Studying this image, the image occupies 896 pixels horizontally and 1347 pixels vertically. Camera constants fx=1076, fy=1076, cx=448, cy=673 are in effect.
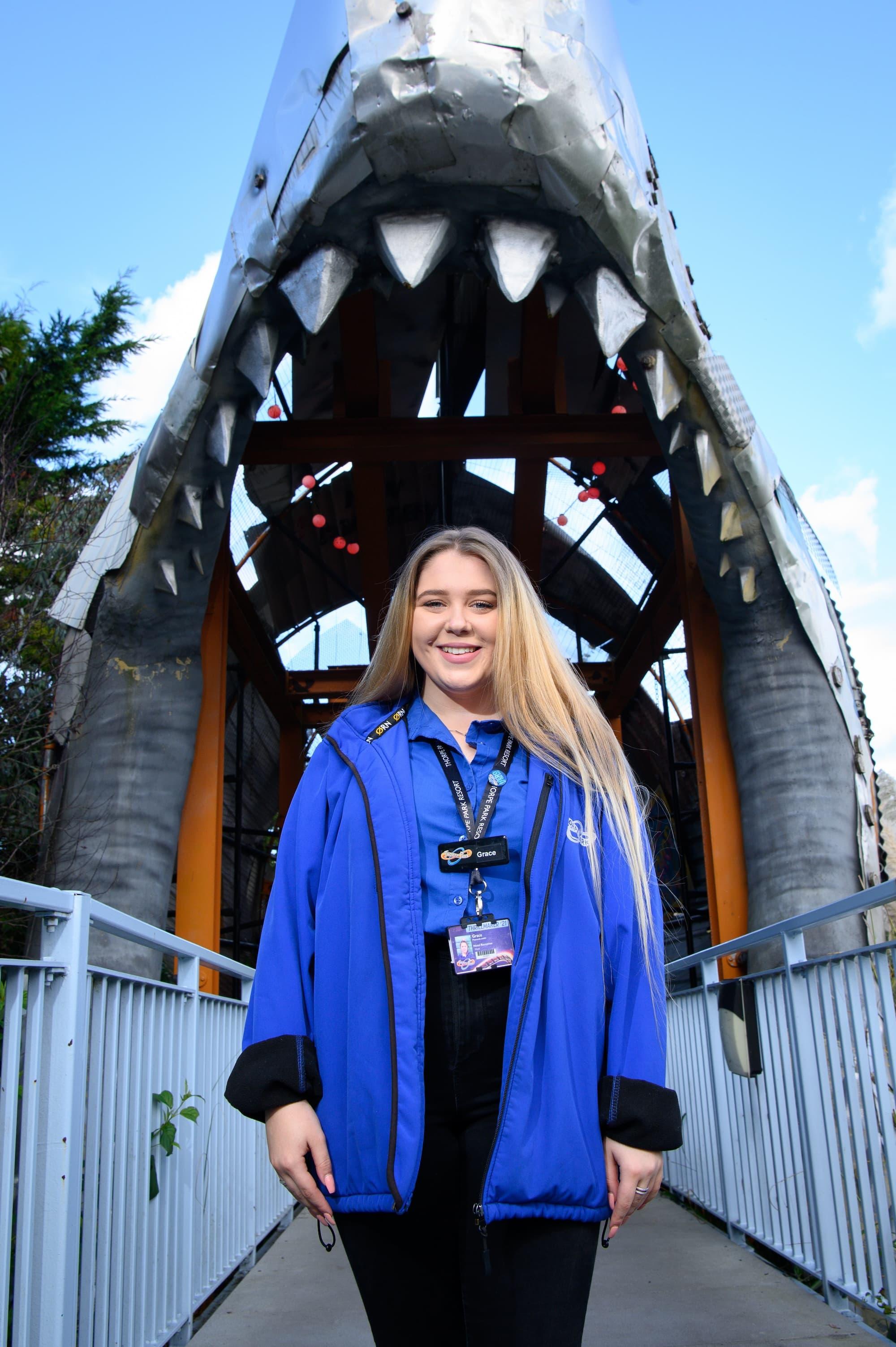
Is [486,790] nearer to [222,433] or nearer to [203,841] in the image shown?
[222,433]

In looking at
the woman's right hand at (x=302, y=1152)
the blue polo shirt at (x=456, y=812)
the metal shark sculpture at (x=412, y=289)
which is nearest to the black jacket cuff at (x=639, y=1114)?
the blue polo shirt at (x=456, y=812)

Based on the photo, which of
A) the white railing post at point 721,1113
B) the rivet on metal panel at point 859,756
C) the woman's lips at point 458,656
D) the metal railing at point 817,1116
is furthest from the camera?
the rivet on metal panel at point 859,756

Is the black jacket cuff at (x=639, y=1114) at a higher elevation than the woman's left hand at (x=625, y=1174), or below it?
higher

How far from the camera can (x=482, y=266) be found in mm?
3469

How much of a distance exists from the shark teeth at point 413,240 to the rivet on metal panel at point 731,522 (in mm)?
1552

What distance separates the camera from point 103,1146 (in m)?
2.16

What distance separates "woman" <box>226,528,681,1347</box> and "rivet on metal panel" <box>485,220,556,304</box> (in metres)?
1.89

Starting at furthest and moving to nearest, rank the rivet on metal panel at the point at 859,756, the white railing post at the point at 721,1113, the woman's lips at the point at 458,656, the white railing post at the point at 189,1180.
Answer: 1. the rivet on metal panel at the point at 859,756
2. the white railing post at the point at 721,1113
3. the white railing post at the point at 189,1180
4. the woman's lips at the point at 458,656

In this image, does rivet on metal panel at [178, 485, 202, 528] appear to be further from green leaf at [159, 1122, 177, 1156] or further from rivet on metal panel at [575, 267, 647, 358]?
green leaf at [159, 1122, 177, 1156]

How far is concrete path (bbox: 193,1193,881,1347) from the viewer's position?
8.86 ft

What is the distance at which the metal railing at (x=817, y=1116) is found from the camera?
238 cm

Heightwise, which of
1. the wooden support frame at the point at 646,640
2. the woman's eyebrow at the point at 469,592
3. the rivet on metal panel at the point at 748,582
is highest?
the wooden support frame at the point at 646,640

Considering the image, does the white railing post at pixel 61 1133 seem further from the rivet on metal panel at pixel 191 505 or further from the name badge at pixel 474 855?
the rivet on metal panel at pixel 191 505

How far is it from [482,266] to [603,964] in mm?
2633
